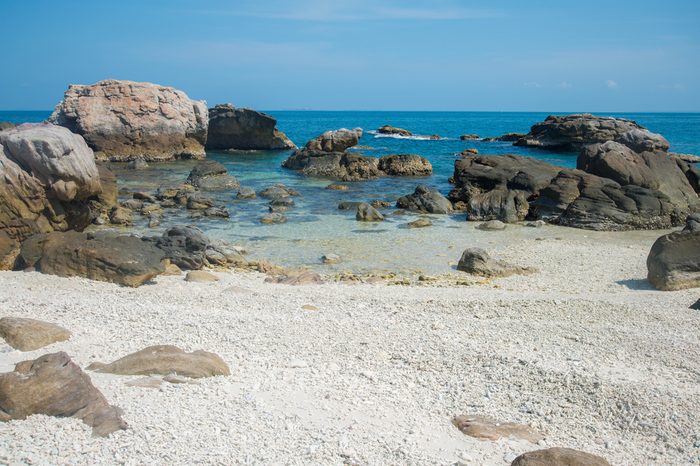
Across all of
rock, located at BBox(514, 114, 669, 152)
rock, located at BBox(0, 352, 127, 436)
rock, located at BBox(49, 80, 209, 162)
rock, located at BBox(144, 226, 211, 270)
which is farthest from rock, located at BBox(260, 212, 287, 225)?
rock, located at BBox(514, 114, 669, 152)

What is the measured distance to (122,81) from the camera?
46.3 metres

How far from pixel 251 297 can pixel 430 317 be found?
3.39 m

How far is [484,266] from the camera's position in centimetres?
1591

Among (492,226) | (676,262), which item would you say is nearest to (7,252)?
(676,262)

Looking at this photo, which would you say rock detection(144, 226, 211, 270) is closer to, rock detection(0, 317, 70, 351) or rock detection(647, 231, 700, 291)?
rock detection(0, 317, 70, 351)

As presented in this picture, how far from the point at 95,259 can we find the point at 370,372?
22.0ft

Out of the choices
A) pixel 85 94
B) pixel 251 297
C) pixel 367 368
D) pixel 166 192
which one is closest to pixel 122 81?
pixel 85 94

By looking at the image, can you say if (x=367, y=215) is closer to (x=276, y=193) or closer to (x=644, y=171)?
(x=276, y=193)

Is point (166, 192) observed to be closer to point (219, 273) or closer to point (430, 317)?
point (219, 273)

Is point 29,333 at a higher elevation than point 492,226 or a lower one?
higher

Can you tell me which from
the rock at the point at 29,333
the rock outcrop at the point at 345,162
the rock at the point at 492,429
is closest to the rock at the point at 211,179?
the rock outcrop at the point at 345,162

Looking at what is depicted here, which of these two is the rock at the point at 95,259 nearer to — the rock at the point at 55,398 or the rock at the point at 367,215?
the rock at the point at 55,398

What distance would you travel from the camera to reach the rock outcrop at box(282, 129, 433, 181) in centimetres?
3828

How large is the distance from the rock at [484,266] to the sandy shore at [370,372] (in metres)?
2.26
